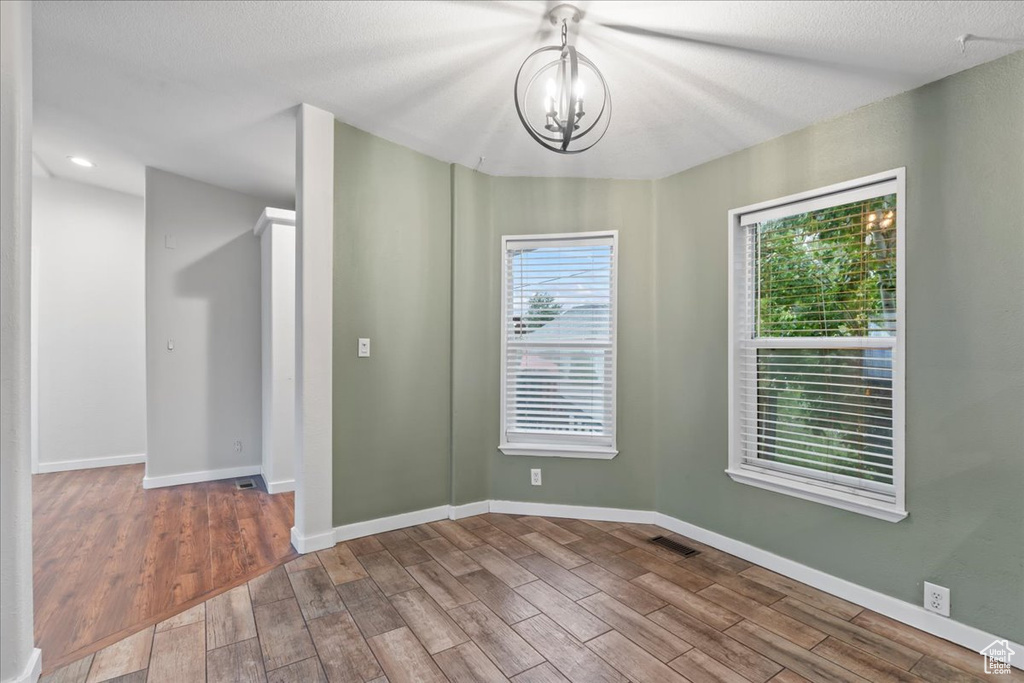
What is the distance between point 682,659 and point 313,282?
2.57 meters

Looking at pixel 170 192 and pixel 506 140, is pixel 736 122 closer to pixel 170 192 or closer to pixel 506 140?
pixel 506 140

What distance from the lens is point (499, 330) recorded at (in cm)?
358

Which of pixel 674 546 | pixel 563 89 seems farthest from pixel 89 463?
pixel 563 89

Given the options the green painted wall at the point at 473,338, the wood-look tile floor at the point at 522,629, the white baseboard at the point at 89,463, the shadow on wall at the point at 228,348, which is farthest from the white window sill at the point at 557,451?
the white baseboard at the point at 89,463

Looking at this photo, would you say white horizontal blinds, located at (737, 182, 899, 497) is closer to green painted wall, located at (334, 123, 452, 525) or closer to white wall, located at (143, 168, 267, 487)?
green painted wall, located at (334, 123, 452, 525)

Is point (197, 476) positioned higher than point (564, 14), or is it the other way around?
point (564, 14)

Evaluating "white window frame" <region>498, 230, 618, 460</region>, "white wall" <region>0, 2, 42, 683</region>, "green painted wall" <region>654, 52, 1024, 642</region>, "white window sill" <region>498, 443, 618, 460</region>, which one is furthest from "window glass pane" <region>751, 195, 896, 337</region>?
"white wall" <region>0, 2, 42, 683</region>

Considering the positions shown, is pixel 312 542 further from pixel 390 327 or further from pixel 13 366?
pixel 13 366

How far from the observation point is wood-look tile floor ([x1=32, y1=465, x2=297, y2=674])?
218cm

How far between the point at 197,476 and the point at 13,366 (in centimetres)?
310

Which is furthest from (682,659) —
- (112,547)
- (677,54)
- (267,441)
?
(267,441)

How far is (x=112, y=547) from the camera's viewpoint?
2926mm

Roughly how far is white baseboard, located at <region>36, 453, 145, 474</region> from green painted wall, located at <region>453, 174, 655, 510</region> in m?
3.72
